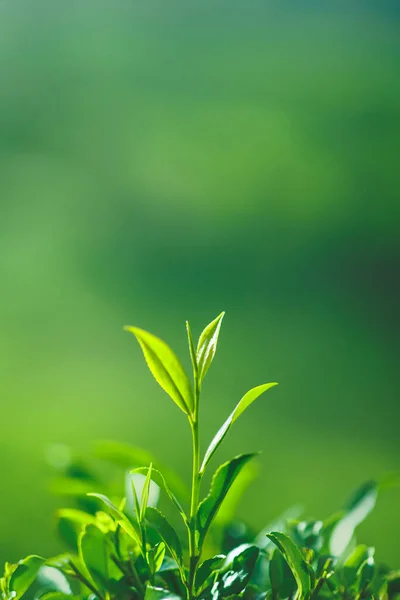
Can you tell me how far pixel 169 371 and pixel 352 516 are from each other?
13 cm

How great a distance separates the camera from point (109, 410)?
150cm

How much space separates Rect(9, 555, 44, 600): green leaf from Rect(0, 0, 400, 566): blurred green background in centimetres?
95

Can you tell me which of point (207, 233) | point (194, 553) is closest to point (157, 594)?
point (194, 553)

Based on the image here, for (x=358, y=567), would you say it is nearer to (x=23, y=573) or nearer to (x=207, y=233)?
(x=23, y=573)

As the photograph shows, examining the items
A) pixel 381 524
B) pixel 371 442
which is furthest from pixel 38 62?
pixel 381 524

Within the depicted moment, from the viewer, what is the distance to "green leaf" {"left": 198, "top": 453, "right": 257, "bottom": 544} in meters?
0.23

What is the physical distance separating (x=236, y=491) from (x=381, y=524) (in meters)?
1.01

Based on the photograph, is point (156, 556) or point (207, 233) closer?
point (156, 556)

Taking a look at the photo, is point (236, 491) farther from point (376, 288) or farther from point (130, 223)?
point (130, 223)

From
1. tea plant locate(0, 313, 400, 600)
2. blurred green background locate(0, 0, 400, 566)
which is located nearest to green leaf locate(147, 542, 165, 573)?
tea plant locate(0, 313, 400, 600)

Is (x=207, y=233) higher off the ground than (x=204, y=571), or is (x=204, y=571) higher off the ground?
(x=207, y=233)

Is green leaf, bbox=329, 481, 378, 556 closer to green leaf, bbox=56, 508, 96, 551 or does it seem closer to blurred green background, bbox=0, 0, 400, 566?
green leaf, bbox=56, 508, 96, 551

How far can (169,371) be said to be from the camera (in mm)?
225

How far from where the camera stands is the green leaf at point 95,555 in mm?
242
